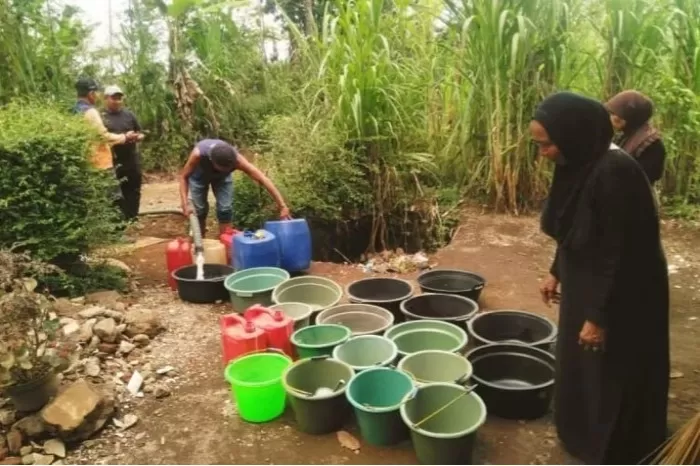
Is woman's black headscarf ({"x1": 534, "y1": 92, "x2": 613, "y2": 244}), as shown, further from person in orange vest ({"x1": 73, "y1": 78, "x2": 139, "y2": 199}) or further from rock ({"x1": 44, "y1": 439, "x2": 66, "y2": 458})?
person in orange vest ({"x1": 73, "y1": 78, "x2": 139, "y2": 199})

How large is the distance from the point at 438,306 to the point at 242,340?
1177mm

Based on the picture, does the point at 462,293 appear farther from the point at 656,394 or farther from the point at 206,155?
the point at 206,155

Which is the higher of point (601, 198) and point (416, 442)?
point (601, 198)

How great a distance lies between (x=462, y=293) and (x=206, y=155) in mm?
2102

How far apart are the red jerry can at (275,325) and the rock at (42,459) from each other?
1042 mm

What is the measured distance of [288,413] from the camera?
2.72m

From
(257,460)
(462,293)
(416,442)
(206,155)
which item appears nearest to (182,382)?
(257,460)

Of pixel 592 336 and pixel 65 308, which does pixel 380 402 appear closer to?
pixel 592 336

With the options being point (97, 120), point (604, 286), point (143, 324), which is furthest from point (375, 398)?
point (97, 120)

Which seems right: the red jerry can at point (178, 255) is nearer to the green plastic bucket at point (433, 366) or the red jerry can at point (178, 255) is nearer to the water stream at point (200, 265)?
the water stream at point (200, 265)

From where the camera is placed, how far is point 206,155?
4406 mm

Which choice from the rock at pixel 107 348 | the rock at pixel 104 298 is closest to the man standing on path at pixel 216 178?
the rock at pixel 104 298

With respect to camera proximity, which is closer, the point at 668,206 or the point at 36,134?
the point at 36,134

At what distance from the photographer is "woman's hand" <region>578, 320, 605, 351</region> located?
1.99 metres
